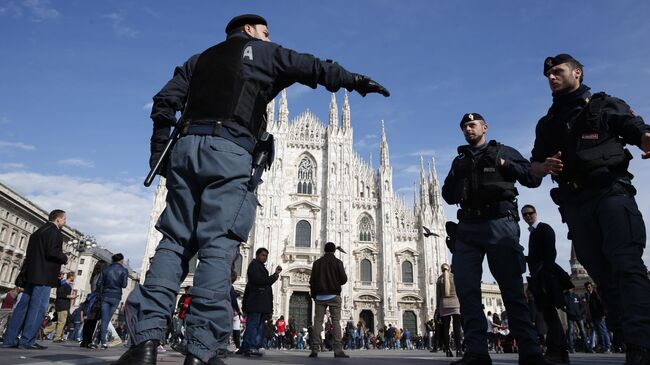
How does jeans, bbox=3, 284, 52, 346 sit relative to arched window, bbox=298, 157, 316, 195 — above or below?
below

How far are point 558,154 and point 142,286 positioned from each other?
298 centimetres

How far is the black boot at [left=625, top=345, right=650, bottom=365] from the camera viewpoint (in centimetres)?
253

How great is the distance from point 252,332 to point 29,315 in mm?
3176

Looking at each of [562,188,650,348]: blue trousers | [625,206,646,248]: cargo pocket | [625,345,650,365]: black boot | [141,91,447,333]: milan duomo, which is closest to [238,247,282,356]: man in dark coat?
[562,188,650,348]: blue trousers

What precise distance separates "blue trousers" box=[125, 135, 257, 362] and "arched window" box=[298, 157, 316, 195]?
28.4 m

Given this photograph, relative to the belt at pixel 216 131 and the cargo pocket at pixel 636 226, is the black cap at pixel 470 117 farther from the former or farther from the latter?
the belt at pixel 216 131

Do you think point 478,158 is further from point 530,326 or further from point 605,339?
point 605,339

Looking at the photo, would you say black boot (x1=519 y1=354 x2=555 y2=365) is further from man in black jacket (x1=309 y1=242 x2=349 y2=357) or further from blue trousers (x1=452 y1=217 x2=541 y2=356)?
man in black jacket (x1=309 y1=242 x2=349 y2=357)

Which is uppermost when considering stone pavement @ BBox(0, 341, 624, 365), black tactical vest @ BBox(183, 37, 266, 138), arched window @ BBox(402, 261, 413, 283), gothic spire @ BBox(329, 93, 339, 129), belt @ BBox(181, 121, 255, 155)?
gothic spire @ BBox(329, 93, 339, 129)

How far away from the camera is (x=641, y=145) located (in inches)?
111

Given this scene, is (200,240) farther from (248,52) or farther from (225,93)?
(248,52)

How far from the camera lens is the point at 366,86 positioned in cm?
308

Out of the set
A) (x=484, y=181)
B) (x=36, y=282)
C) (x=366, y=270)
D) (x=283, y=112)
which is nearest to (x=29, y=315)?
(x=36, y=282)

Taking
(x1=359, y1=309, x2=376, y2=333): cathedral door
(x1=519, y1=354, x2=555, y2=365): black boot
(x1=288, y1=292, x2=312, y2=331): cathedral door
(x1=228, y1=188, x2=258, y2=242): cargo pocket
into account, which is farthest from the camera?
(x1=359, y1=309, x2=376, y2=333): cathedral door
